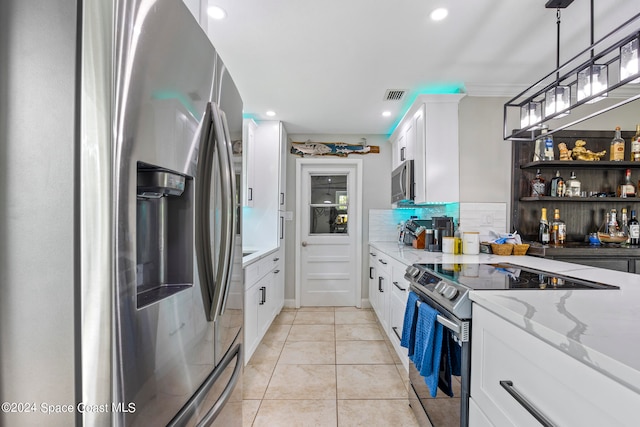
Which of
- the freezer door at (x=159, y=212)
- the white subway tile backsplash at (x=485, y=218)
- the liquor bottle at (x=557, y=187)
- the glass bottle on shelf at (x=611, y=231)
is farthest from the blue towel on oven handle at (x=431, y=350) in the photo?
the glass bottle on shelf at (x=611, y=231)

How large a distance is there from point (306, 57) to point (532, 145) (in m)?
2.13

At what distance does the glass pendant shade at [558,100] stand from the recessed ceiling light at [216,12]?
1852 mm

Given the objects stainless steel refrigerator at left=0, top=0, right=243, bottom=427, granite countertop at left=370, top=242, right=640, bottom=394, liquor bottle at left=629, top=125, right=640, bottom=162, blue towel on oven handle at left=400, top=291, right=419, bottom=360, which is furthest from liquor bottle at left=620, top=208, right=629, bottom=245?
stainless steel refrigerator at left=0, top=0, right=243, bottom=427

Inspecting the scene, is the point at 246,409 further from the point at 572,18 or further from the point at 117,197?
the point at 572,18

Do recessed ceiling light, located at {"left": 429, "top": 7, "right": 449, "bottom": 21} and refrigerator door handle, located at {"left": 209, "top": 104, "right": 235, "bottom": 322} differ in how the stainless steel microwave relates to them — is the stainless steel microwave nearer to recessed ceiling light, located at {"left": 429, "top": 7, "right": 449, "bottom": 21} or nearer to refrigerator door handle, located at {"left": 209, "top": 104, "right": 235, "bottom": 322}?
recessed ceiling light, located at {"left": 429, "top": 7, "right": 449, "bottom": 21}

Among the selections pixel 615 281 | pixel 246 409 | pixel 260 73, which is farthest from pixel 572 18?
pixel 246 409

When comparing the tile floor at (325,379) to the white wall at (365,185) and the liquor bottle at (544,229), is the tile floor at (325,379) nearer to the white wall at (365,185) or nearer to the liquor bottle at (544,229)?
the white wall at (365,185)

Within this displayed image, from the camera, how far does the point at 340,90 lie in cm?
272

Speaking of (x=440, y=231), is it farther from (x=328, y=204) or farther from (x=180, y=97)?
(x=180, y=97)

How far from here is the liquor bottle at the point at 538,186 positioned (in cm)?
260

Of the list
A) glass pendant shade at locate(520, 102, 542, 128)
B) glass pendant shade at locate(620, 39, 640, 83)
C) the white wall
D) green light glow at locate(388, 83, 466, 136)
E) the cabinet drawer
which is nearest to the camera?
glass pendant shade at locate(620, 39, 640, 83)

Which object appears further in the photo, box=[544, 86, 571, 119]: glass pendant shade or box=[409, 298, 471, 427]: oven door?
box=[544, 86, 571, 119]: glass pendant shade

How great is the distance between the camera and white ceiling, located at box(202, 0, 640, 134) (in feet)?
5.52

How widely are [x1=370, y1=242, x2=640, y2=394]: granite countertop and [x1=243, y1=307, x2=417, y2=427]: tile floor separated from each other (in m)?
1.25
